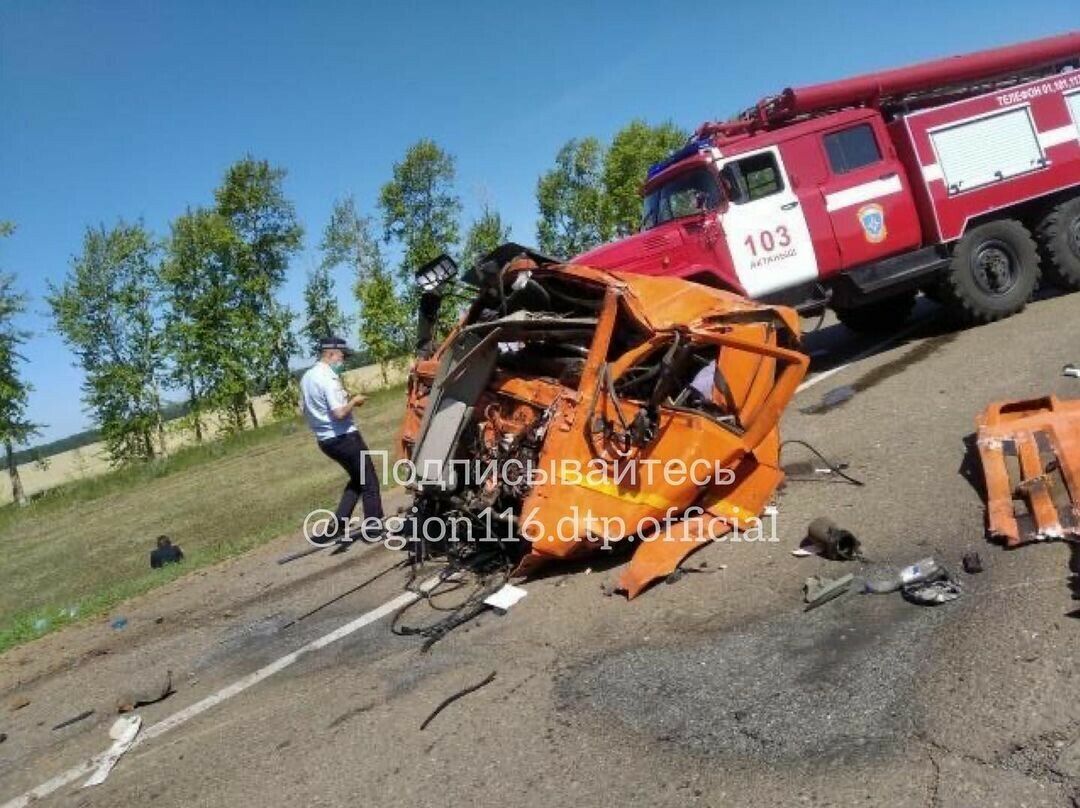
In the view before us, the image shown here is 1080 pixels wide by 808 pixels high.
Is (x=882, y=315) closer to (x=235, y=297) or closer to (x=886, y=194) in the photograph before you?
(x=886, y=194)

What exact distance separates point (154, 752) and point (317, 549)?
Answer: 361cm

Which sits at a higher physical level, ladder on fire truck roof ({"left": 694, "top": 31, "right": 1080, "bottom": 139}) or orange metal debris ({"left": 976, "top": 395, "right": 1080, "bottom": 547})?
ladder on fire truck roof ({"left": 694, "top": 31, "right": 1080, "bottom": 139})

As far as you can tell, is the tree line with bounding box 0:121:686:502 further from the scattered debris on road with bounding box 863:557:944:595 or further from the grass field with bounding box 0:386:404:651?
the scattered debris on road with bounding box 863:557:944:595

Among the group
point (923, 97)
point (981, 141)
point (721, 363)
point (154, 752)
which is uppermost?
point (923, 97)

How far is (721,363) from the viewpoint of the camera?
5500 millimetres

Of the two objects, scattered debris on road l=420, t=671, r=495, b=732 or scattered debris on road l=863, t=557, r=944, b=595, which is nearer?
scattered debris on road l=420, t=671, r=495, b=732

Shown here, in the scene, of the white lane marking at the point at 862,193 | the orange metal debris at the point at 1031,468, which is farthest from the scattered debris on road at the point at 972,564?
the white lane marking at the point at 862,193

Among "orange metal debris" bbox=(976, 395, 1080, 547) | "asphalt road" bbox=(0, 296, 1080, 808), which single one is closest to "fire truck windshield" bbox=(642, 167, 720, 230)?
"asphalt road" bbox=(0, 296, 1080, 808)

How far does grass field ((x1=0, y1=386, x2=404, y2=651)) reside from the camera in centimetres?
895

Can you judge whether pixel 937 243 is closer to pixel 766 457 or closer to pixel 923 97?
pixel 923 97

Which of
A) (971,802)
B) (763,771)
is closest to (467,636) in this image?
(763,771)

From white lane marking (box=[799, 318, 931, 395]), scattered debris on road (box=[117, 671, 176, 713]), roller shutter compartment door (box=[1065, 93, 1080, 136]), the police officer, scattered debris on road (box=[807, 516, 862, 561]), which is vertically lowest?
scattered debris on road (box=[807, 516, 862, 561])

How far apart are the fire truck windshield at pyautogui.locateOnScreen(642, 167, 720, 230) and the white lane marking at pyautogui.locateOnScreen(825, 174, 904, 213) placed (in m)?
1.37

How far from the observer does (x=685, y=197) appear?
9500mm
